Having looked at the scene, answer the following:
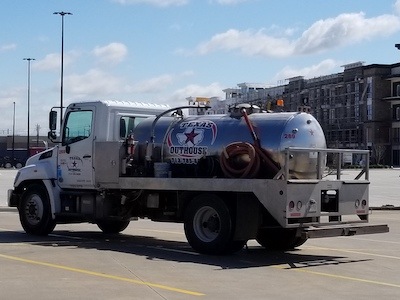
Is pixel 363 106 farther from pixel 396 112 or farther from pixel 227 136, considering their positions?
pixel 227 136

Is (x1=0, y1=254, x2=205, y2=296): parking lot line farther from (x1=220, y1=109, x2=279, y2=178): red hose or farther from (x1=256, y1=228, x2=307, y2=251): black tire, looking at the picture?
(x1=256, y1=228, x2=307, y2=251): black tire

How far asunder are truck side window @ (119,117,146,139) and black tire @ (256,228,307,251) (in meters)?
3.68

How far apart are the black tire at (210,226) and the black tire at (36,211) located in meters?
4.23

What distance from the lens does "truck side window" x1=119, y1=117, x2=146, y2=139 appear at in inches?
658

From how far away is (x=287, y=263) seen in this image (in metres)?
13.4

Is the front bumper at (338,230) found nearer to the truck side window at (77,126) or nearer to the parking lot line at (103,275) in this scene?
the parking lot line at (103,275)

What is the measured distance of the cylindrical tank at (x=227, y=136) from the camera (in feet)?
45.6

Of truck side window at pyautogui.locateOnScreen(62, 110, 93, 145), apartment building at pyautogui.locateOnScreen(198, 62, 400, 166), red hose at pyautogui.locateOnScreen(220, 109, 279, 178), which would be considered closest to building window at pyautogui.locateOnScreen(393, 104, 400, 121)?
apartment building at pyautogui.locateOnScreen(198, 62, 400, 166)

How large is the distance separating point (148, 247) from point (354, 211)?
13.7 ft

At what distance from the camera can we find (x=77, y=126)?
17141mm

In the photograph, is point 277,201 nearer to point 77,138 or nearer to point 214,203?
point 214,203

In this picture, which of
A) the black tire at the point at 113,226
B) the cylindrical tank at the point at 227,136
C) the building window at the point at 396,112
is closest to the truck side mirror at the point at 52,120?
the cylindrical tank at the point at 227,136

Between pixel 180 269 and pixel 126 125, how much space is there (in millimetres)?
5291

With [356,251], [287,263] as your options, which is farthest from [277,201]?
[356,251]
